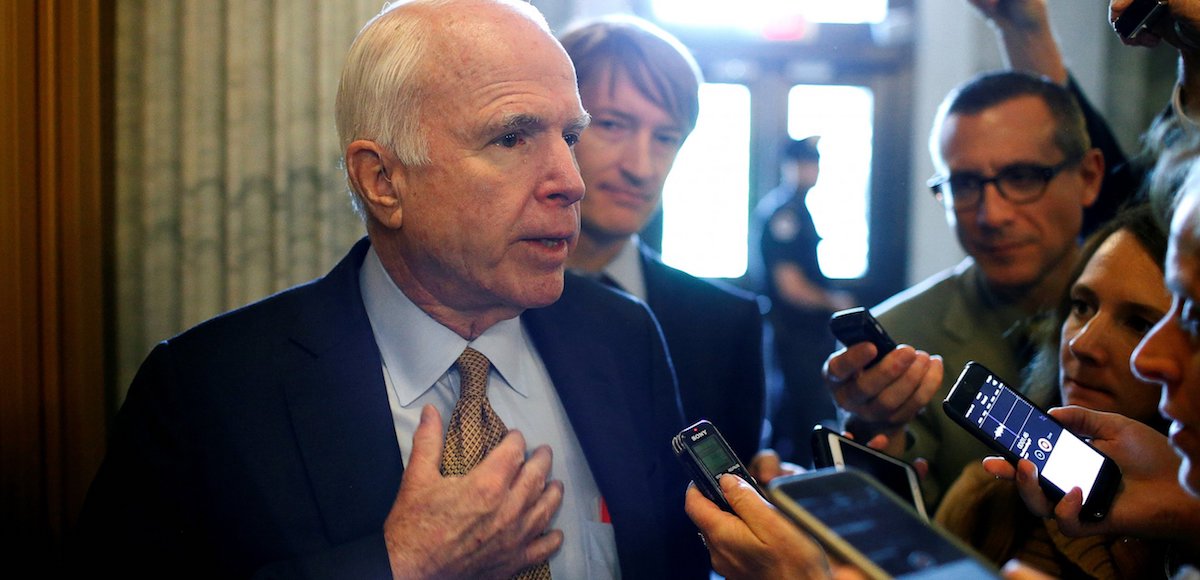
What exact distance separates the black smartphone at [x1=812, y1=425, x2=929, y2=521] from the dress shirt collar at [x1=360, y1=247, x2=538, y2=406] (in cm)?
41

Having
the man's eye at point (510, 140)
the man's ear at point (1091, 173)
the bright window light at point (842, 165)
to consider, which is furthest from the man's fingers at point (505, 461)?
the bright window light at point (842, 165)

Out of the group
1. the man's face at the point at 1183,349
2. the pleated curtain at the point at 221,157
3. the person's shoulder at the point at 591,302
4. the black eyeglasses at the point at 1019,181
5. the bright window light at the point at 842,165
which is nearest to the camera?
the man's face at the point at 1183,349

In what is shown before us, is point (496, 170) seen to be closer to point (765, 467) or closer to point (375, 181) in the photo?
point (375, 181)

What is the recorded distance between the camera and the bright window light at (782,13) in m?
5.04

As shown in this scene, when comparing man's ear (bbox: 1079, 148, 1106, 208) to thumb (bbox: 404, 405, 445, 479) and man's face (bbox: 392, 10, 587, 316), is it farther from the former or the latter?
thumb (bbox: 404, 405, 445, 479)

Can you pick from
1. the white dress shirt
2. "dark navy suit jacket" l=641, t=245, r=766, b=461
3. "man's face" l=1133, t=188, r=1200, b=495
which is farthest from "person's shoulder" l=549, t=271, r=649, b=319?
"man's face" l=1133, t=188, r=1200, b=495

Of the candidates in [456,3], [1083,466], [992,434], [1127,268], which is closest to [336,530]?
[456,3]

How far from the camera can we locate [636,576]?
1.25m

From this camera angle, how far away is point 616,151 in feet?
5.75

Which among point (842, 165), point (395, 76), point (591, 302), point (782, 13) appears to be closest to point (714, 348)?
point (591, 302)

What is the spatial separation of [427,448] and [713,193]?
156 inches

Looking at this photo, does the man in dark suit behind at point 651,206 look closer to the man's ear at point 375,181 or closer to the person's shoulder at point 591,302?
the person's shoulder at point 591,302

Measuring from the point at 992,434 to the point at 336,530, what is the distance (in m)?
0.80

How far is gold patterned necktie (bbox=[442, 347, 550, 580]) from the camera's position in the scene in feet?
3.83
